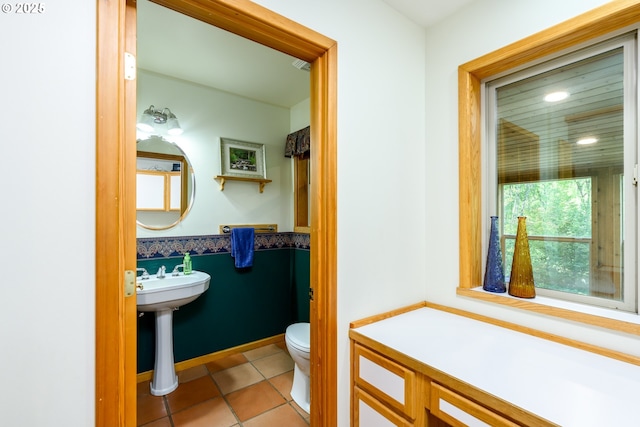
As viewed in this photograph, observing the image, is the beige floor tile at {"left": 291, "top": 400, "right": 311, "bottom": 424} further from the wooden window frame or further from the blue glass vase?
the blue glass vase

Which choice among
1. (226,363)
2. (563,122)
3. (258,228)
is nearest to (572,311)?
(563,122)

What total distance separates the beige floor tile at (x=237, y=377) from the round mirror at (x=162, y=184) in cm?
129

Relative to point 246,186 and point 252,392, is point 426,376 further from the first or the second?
point 246,186

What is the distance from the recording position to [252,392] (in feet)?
6.95

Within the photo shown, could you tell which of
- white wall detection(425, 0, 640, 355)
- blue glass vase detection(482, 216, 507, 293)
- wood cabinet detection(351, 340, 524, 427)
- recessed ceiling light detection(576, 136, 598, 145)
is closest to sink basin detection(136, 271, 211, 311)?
wood cabinet detection(351, 340, 524, 427)

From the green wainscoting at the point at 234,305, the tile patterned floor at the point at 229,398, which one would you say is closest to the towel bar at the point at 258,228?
the green wainscoting at the point at 234,305

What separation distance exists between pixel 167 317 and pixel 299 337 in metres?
1.00

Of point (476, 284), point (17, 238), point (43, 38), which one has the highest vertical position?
point (43, 38)

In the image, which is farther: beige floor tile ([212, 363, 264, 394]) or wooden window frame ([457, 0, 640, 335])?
beige floor tile ([212, 363, 264, 394])

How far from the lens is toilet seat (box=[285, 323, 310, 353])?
1.82 m

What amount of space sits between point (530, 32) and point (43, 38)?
1.84 meters

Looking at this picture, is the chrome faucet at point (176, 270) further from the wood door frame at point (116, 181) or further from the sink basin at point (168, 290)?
the wood door frame at point (116, 181)

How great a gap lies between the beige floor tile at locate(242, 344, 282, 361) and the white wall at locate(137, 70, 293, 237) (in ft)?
3.84

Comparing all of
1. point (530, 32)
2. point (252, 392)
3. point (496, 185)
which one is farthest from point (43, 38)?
point (252, 392)
